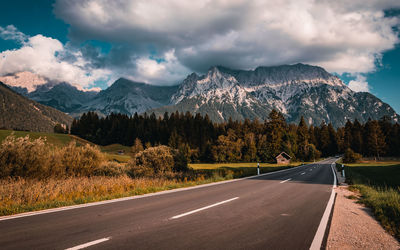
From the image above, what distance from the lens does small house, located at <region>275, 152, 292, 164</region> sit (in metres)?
74.0

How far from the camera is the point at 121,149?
330ft

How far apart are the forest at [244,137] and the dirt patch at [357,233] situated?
224 ft

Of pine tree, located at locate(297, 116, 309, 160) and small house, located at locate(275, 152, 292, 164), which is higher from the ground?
pine tree, located at locate(297, 116, 309, 160)

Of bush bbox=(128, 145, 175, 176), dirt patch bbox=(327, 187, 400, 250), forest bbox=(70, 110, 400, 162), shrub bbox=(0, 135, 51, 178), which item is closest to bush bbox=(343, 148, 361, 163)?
forest bbox=(70, 110, 400, 162)

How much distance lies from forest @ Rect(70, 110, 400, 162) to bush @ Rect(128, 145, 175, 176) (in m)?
50.4

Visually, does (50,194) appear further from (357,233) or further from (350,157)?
(350,157)

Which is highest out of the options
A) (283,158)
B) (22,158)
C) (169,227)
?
(22,158)

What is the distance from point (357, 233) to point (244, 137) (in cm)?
8923

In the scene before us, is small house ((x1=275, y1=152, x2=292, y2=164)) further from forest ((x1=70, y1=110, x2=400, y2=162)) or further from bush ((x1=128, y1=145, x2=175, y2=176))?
bush ((x1=128, y1=145, x2=175, y2=176))

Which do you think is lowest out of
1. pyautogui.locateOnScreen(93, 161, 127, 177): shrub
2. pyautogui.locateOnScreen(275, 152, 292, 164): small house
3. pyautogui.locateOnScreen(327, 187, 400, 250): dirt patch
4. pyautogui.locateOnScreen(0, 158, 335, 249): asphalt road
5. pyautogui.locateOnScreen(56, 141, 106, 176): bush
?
pyautogui.locateOnScreen(275, 152, 292, 164): small house

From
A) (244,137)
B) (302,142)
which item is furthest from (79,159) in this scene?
(302,142)

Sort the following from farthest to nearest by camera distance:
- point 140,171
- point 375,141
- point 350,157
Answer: point 375,141, point 350,157, point 140,171

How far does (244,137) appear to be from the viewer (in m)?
93.2

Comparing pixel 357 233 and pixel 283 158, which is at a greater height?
pixel 357 233
